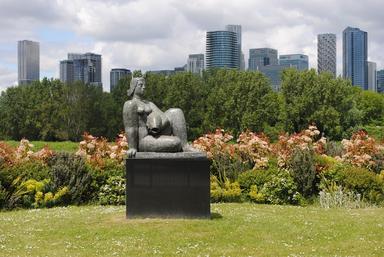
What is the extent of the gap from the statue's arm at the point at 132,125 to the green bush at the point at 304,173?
6.00 meters

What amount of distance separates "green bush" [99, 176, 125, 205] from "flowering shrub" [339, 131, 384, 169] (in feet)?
22.7

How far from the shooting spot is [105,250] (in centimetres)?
866

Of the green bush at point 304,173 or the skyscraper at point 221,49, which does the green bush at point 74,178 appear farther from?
the skyscraper at point 221,49

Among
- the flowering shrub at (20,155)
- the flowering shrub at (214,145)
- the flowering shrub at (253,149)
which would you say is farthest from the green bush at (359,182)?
the flowering shrub at (20,155)

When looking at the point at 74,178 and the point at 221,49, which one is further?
the point at 221,49

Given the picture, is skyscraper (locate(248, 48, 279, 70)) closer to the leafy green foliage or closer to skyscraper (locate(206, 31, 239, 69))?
skyscraper (locate(206, 31, 239, 69))

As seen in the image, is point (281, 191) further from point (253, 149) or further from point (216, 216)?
point (216, 216)

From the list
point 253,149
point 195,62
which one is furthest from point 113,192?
point 195,62

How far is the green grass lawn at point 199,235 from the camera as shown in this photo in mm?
8672

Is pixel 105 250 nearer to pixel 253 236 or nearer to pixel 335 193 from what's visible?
pixel 253 236

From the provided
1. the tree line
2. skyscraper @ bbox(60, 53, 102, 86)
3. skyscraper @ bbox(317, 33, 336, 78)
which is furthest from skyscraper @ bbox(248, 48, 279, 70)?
the tree line

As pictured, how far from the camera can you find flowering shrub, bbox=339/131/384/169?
16.7 metres

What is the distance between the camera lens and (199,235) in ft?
31.5

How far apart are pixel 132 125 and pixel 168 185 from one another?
1396 mm
